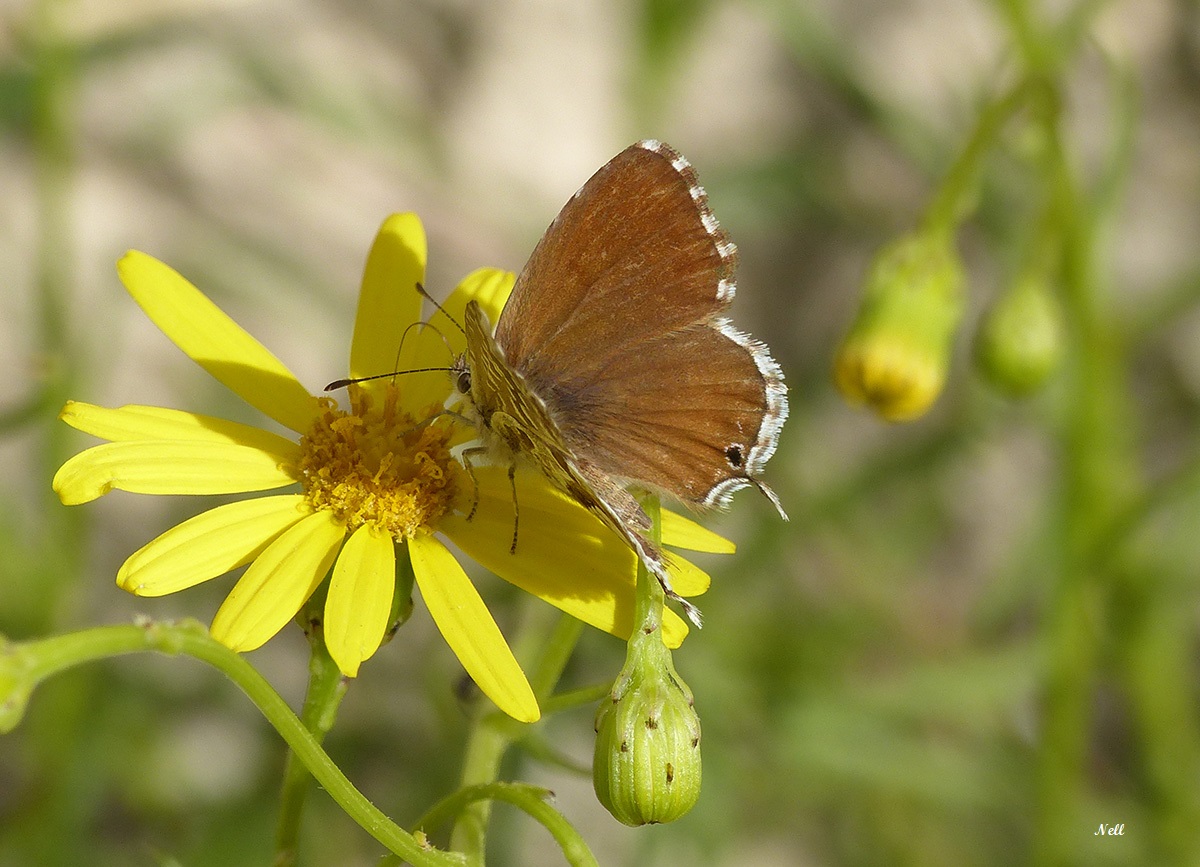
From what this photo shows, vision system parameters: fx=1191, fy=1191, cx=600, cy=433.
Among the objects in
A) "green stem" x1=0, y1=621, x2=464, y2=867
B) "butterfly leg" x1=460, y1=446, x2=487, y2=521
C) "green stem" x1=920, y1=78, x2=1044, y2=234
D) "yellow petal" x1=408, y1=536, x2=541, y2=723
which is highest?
"green stem" x1=920, y1=78, x2=1044, y2=234

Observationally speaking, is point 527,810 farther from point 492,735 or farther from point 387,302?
point 387,302

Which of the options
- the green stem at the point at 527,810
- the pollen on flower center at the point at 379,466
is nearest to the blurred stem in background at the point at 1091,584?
the pollen on flower center at the point at 379,466

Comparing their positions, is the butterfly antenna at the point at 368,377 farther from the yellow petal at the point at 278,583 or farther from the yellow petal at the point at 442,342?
the yellow petal at the point at 278,583

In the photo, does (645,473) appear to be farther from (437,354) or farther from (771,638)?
(771,638)

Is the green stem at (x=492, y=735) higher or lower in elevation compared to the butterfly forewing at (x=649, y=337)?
lower

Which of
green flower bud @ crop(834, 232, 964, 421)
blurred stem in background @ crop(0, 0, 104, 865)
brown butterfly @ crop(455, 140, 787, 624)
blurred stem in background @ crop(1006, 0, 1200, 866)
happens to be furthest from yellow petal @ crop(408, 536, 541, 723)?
blurred stem in background @ crop(1006, 0, 1200, 866)

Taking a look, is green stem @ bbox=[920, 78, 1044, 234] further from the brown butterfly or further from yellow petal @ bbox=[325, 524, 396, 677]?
yellow petal @ bbox=[325, 524, 396, 677]
